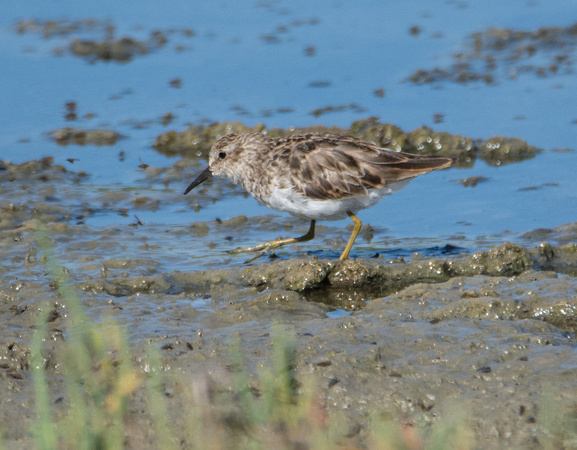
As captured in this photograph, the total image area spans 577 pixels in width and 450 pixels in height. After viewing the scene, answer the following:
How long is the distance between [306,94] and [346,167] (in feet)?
15.5

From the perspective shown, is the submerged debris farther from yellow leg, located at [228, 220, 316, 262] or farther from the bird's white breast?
the bird's white breast

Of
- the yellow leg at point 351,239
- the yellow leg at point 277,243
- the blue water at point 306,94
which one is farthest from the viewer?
the blue water at point 306,94

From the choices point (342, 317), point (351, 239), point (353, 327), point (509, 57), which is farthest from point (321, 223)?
point (509, 57)

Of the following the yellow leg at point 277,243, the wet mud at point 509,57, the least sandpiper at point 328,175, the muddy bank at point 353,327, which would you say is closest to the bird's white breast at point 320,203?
the least sandpiper at point 328,175

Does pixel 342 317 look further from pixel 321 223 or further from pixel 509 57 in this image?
pixel 509 57

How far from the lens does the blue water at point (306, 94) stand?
8977 mm

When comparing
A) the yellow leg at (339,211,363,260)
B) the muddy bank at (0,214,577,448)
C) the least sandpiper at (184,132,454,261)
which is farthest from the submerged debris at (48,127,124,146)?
the yellow leg at (339,211,363,260)

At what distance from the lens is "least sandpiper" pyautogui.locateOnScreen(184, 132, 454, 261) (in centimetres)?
741

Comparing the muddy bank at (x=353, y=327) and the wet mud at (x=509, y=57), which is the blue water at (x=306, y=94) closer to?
the wet mud at (x=509, y=57)

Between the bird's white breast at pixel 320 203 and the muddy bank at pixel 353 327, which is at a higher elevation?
the bird's white breast at pixel 320 203

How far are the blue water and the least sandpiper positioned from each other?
77 centimetres

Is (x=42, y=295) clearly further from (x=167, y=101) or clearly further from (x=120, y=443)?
(x=167, y=101)

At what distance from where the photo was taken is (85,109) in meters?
12.0

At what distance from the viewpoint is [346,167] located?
746cm
